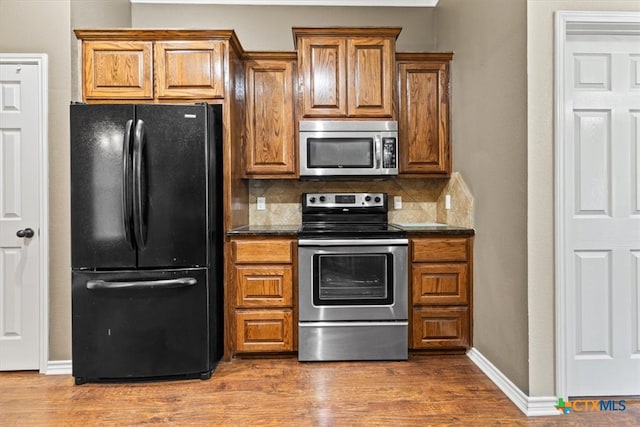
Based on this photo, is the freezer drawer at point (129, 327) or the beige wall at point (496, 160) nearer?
the beige wall at point (496, 160)

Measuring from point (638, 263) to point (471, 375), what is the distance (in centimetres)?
118

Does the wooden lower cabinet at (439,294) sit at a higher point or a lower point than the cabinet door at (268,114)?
lower

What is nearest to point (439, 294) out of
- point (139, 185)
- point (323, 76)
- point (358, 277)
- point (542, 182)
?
point (358, 277)

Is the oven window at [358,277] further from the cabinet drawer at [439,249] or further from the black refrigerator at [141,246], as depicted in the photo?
the black refrigerator at [141,246]

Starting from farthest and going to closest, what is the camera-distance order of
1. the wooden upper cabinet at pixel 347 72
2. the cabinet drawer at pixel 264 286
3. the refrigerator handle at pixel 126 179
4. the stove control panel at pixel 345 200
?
1. the stove control panel at pixel 345 200
2. the wooden upper cabinet at pixel 347 72
3. the cabinet drawer at pixel 264 286
4. the refrigerator handle at pixel 126 179

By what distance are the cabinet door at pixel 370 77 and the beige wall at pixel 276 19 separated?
1.97ft

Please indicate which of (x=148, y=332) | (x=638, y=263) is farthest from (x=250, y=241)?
(x=638, y=263)

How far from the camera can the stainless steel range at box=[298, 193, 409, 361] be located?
120 inches

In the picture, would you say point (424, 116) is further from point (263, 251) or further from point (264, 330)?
point (264, 330)

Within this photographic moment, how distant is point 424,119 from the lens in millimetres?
3588

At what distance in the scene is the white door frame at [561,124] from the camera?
2.24 m

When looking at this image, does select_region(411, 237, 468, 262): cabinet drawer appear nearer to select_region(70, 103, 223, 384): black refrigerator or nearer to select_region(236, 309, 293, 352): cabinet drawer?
select_region(236, 309, 293, 352): cabinet drawer

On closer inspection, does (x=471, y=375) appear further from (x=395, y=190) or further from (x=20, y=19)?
(x=20, y=19)

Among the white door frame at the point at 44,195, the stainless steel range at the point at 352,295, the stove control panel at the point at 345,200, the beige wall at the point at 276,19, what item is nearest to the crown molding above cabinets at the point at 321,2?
the beige wall at the point at 276,19
